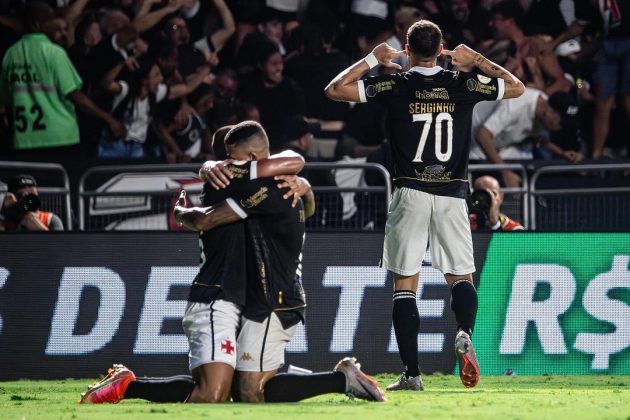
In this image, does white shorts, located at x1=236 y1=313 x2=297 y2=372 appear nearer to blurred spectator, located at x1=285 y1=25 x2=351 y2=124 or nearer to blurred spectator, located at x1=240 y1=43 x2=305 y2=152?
blurred spectator, located at x1=240 y1=43 x2=305 y2=152

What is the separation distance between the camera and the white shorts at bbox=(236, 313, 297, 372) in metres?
7.18

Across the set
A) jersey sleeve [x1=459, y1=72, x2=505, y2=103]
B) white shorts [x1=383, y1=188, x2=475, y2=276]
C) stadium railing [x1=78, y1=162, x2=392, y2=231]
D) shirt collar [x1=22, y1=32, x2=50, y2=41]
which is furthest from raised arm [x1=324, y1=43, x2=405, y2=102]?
shirt collar [x1=22, y1=32, x2=50, y2=41]

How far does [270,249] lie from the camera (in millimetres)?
7352

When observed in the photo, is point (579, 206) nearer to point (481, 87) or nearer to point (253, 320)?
point (481, 87)

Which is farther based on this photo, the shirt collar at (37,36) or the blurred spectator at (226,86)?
the blurred spectator at (226,86)

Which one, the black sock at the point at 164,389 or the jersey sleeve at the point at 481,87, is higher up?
the jersey sleeve at the point at 481,87

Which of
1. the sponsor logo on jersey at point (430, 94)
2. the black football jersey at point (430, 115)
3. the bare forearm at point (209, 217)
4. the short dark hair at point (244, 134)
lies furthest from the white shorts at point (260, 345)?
the sponsor logo on jersey at point (430, 94)

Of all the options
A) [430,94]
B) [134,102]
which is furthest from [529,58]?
[430,94]

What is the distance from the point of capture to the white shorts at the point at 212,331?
7.04 metres

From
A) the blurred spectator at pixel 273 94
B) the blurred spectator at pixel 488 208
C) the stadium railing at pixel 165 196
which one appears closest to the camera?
the blurred spectator at pixel 488 208

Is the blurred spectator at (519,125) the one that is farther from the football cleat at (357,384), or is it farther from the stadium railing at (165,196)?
the football cleat at (357,384)

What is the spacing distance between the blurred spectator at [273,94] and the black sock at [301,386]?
7.11 m

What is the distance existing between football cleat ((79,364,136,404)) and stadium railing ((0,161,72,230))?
17.0 feet

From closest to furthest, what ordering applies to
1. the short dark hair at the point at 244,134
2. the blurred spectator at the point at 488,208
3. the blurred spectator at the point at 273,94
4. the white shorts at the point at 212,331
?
1. the white shorts at the point at 212,331
2. the short dark hair at the point at 244,134
3. the blurred spectator at the point at 488,208
4. the blurred spectator at the point at 273,94
